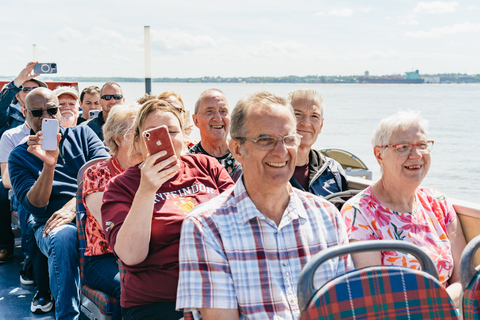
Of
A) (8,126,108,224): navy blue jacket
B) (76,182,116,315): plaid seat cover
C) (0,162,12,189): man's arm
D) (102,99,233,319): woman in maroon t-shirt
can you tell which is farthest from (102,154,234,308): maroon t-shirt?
(0,162,12,189): man's arm

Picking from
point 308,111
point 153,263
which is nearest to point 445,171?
point 308,111

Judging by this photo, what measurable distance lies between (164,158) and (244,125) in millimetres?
354

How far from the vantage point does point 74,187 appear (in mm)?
3373

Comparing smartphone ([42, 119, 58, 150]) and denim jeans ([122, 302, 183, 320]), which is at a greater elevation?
smartphone ([42, 119, 58, 150])

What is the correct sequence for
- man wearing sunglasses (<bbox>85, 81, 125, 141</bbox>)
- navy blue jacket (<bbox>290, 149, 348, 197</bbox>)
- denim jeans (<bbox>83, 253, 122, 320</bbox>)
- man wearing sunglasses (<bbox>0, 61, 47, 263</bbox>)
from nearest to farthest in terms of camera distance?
denim jeans (<bbox>83, 253, 122, 320</bbox>) < navy blue jacket (<bbox>290, 149, 348, 197</bbox>) < man wearing sunglasses (<bbox>0, 61, 47, 263</bbox>) < man wearing sunglasses (<bbox>85, 81, 125, 141</bbox>)

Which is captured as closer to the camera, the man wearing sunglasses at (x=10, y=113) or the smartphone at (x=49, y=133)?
the smartphone at (x=49, y=133)

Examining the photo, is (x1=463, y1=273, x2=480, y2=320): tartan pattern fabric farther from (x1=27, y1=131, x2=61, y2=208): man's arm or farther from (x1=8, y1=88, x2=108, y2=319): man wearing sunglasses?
(x1=27, y1=131, x2=61, y2=208): man's arm

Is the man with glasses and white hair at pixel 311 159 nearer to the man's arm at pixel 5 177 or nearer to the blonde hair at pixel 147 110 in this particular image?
the blonde hair at pixel 147 110

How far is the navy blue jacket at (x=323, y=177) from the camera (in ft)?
9.18

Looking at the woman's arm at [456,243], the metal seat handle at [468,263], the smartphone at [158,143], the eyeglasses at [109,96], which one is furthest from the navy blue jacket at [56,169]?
the metal seat handle at [468,263]

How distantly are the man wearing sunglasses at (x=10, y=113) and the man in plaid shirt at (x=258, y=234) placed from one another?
345 centimetres

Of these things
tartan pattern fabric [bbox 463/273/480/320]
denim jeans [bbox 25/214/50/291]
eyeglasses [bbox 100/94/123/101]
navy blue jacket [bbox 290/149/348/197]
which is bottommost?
denim jeans [bbox 25/214/50/291]

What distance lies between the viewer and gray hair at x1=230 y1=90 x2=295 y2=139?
172 cm

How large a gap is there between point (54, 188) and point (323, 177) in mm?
1785
